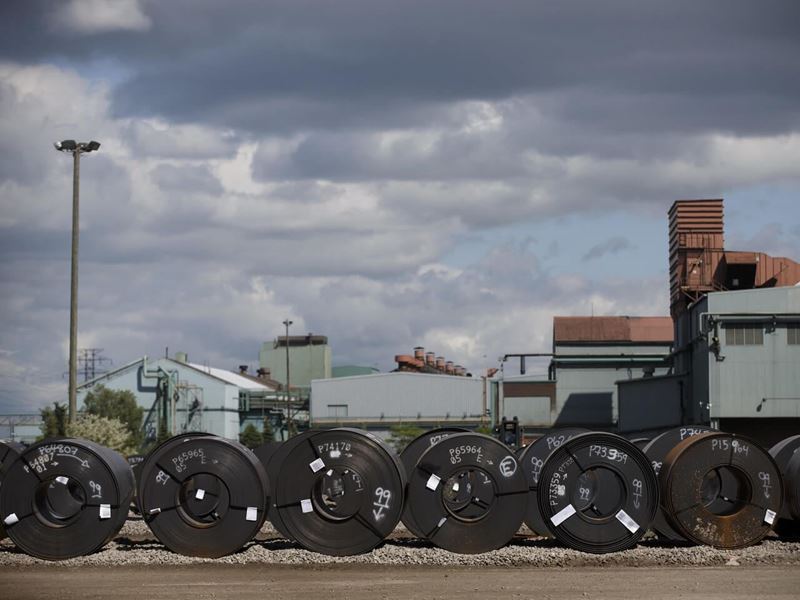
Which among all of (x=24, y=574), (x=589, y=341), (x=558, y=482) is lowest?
(x=24, y=574)

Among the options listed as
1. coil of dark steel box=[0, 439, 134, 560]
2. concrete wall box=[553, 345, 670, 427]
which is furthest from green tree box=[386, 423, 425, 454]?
coil of dark steel box=[0, 439, 134, 560]

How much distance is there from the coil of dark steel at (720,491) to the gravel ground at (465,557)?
305 millimetres

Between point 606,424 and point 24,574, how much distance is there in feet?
202

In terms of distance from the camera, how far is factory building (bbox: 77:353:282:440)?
8919cm

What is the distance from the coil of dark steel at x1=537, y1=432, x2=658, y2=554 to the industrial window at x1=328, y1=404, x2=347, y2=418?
227 feet

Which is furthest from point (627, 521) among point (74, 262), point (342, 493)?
point (74, 262)

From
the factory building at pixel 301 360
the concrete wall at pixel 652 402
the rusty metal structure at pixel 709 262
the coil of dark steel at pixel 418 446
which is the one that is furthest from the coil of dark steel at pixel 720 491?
the factory building at pixel 301 360

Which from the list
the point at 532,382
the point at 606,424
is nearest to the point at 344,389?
the point at 532,382

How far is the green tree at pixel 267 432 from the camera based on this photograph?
86281mm

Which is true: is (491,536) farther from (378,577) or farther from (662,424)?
(662,424)

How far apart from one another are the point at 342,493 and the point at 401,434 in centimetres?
6335

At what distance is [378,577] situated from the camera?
1548 cm

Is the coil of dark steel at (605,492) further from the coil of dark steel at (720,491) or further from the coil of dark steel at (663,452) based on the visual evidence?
the coil of dark steel at (663,452)

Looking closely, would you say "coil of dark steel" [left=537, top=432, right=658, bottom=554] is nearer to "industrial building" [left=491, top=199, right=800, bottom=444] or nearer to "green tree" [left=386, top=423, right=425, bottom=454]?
"industrial building" [left=491, top=199, right=800, bottom=444]
